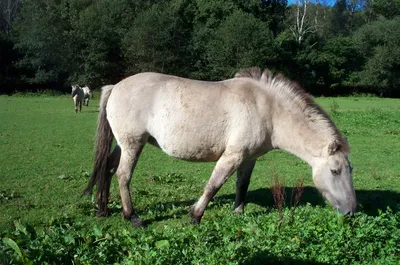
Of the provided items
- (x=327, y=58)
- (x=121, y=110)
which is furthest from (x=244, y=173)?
(x=327, y=58)

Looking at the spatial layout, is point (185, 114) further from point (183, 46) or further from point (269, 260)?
point (183, 46)

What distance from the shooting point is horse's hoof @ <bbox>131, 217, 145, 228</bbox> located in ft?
20.5

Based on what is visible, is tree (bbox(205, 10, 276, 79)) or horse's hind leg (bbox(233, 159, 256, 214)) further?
tree (bbox(205, 10, 276, 79))

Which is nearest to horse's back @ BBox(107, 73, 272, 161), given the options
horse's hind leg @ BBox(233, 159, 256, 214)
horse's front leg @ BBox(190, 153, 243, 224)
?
horse's front leg @ BBox(190, 153, 243, 224)

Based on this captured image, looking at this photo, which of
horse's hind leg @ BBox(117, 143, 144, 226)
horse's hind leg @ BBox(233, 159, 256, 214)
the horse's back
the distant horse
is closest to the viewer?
the distant horse

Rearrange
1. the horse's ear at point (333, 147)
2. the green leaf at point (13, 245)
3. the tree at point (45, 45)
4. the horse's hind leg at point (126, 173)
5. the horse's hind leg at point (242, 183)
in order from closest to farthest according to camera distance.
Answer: the green leaf at point (13, 245), the horse's ear at point (333, 147), the horse's hind leg at point (126, 173), the horse's hind leg at point (242, 183), the tree at point (45, 45)

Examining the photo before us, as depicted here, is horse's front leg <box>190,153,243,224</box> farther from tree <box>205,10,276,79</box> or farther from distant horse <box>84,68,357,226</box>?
tree <box>205,10,276,79</box>

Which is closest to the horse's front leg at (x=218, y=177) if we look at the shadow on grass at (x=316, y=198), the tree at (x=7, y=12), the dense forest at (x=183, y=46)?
the shadow on grass at (x=316, y=198)

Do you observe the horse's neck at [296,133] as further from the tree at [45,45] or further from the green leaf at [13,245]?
the tree at [45,45]

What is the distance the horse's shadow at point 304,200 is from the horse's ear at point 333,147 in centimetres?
122

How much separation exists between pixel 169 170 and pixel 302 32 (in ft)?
179

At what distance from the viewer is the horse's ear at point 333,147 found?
19.5 ft

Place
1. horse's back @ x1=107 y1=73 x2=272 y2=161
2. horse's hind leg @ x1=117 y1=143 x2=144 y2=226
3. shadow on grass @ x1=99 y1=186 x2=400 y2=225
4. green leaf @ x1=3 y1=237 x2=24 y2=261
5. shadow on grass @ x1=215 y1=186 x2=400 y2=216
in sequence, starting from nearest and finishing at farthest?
green leaf @ x1=3 y1=237 x2=24 y2=261, horse's back @ x1=107 y1=73 x2=272 y2=161, horse's hind leg @ x1=117 y1=143 x2=144 y2=226, shadow on grass @ x1=99 y1=186 x2=400 y2=225, shadow on grass @ x1=215 y1=186 x2=400 y2=216

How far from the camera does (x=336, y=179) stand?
599 centimetres
